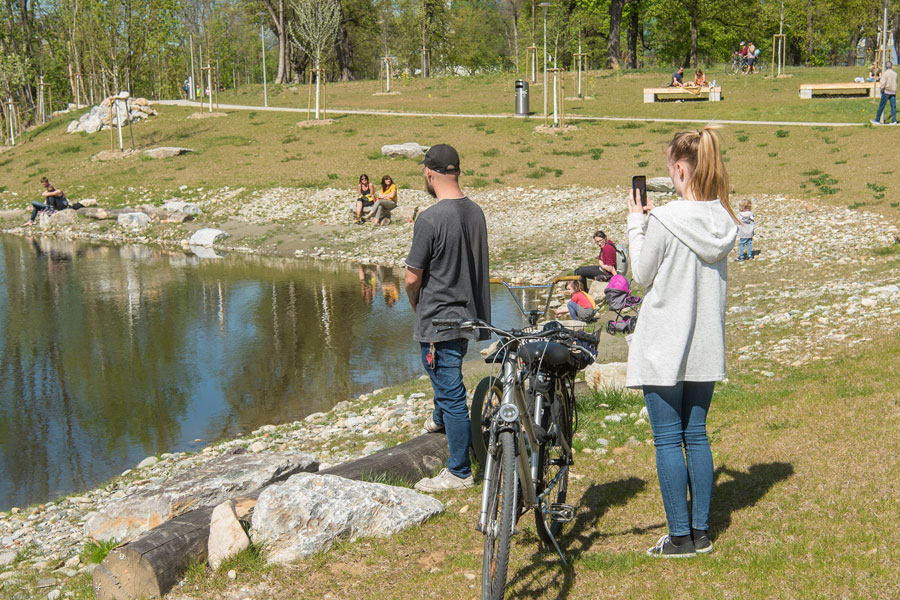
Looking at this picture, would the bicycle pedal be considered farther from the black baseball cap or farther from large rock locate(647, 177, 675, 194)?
large rock locate(647, 177, 675, 194)

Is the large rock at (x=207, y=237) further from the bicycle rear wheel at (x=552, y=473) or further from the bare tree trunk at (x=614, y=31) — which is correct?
the bare tree trunk at (x=614, y=31)

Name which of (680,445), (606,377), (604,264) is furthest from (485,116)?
(680,445)

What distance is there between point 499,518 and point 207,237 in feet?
64.6

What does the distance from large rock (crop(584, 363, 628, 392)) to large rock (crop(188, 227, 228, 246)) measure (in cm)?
1621

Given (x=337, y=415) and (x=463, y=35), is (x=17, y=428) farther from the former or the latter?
(x=463, y=35)

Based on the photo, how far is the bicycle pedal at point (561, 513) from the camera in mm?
4305

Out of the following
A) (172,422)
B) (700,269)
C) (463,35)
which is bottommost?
(172,422)

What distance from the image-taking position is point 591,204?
20922 mm

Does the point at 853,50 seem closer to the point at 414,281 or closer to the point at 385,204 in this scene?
the point at 385,204

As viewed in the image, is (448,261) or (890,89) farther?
(890,89)

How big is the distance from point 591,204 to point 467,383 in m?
12.9

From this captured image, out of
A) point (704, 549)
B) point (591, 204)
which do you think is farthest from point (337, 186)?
point (704, 549)

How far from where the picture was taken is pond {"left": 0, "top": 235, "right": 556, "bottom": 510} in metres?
8.91

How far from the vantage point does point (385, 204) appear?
71.7ft
